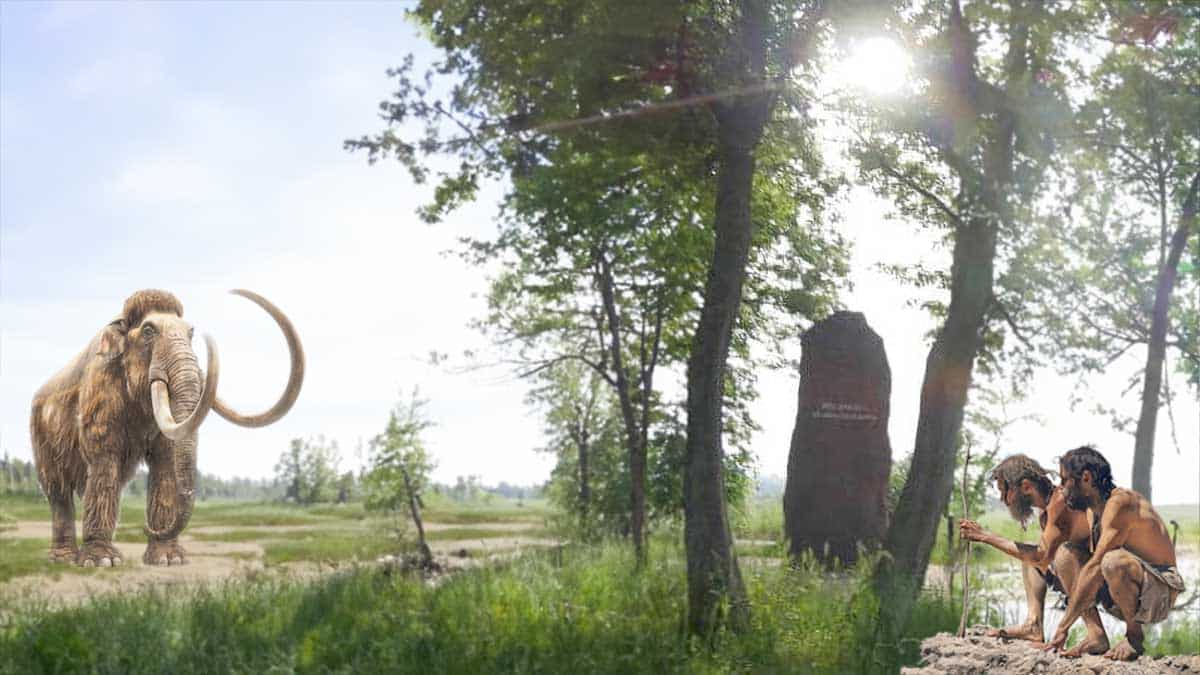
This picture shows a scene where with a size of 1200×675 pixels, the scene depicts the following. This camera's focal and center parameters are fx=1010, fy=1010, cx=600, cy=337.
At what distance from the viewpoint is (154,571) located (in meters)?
5.50

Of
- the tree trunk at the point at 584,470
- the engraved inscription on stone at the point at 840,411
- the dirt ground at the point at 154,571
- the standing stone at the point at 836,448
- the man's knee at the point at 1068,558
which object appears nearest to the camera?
the man's knee at the point at 1068,558

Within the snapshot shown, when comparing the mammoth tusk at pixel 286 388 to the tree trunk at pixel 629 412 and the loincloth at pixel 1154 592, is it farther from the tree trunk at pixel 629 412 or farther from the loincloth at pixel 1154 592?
the tree trunk at pixel 629 412

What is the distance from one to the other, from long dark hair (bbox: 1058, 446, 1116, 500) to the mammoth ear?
458 centimetres

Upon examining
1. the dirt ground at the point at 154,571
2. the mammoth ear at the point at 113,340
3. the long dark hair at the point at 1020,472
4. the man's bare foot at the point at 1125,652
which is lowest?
the dirt ground at the point at 154,571

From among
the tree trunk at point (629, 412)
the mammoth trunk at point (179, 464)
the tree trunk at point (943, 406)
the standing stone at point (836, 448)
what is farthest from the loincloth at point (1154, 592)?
the tree trunk at point (629, 412)

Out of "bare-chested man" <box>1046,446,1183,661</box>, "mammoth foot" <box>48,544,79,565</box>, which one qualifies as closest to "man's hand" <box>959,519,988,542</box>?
"bare-chested man" <box>1046,446,1183,661</box>

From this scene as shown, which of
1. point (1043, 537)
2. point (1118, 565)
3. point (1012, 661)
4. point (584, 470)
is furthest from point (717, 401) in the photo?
point (584, 470)

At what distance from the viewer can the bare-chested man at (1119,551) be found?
2.75 metres

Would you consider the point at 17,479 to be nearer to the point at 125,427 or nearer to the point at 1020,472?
the point at 125,427

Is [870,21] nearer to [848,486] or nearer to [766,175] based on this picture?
[766,175]

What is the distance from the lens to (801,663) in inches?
347

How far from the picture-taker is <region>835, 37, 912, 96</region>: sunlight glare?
11.1 metres

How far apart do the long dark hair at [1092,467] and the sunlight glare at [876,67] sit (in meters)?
9.00

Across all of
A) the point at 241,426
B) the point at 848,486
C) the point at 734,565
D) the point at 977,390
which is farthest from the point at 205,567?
the point at 977,390
